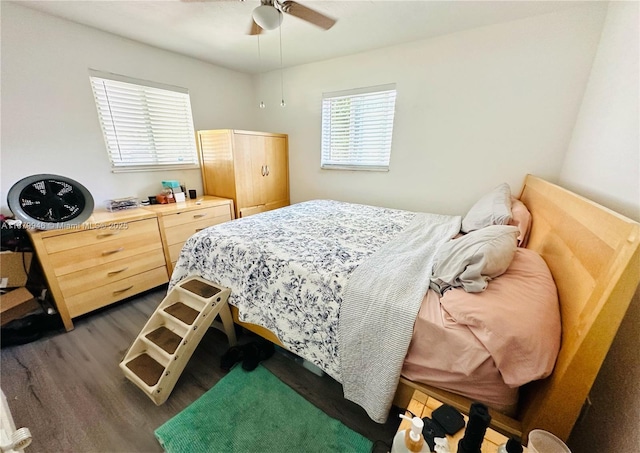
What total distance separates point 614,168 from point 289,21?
93.9 inches

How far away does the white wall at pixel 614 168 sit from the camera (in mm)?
848

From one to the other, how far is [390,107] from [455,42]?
74 cm

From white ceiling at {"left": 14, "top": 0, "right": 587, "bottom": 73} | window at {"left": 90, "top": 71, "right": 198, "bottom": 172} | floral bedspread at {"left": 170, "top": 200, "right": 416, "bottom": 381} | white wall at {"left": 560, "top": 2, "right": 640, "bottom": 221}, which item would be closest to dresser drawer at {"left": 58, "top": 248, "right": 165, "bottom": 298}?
floral bedspread at {"left": 170, "top": 200, "right": 416, "bottom": 381}

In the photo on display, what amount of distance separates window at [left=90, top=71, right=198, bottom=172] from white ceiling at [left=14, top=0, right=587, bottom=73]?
1.44 ft

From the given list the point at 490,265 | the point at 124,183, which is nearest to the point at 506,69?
the point at 490,265

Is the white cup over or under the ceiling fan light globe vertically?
under

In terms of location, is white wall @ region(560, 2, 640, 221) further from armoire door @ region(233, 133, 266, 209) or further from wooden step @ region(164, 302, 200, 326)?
armoire door @ region(233, 133, 266, 209)

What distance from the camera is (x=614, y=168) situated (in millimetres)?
1246

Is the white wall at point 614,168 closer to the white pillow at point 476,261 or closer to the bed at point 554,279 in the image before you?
the bed at point 554,279

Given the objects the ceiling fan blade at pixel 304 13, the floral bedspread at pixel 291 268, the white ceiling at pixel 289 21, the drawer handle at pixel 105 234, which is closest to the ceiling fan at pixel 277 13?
the ceiling fan blade at pixel 304 13

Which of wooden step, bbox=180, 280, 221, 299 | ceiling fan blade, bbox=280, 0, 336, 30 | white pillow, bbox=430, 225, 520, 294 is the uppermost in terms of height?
ceiling fan blade, bbox=280, 0, 336, 30

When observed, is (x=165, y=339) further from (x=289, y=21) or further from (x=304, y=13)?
(x=289, y=21)

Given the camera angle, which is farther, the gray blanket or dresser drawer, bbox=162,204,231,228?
dresser drawer, bbox=162,204,231,228

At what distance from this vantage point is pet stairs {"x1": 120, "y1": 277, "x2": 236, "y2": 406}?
1339 millimetres
